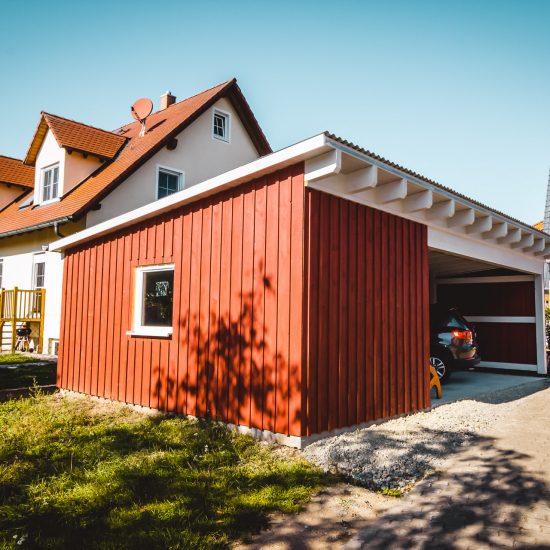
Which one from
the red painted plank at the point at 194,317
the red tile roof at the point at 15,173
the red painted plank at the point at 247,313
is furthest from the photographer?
the red tile roof at the point at 15,173

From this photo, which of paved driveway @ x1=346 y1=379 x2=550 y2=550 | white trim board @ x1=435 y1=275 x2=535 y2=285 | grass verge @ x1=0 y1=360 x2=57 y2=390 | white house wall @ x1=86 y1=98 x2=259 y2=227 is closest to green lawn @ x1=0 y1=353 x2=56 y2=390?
grass verge @ x1=0 y1=360 x2=57 y2=390

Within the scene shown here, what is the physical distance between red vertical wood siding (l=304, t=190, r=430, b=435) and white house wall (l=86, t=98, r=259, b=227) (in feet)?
27.1

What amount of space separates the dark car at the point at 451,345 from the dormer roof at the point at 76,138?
10579 mm

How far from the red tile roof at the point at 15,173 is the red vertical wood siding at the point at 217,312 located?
11.5m

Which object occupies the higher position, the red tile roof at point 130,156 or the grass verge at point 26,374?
the red tile roof at point 130,156

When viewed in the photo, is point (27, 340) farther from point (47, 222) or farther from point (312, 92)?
point (312, 92)

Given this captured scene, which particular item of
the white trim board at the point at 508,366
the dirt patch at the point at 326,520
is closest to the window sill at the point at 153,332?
the dirt patch at the point at 326,520

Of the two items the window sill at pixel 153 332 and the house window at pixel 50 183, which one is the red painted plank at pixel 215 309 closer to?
the window sill at pixel 153 332

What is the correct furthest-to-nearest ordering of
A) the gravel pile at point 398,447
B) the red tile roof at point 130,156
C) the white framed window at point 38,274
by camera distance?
the white framed window at point 38,274
the red tile roof at point 130,156
the gravel pile at point 398,447

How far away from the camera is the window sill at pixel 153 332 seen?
6.93 metres

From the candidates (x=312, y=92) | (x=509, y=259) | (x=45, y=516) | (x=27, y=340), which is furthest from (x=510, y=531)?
(x=27, y=340)

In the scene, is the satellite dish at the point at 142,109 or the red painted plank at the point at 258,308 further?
the satellite dish at the point at 142,109

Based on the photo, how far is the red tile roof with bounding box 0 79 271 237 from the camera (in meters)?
12.3

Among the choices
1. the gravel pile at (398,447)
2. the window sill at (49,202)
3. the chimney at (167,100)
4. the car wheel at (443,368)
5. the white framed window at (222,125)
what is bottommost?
the gravel pile at (398,447)
